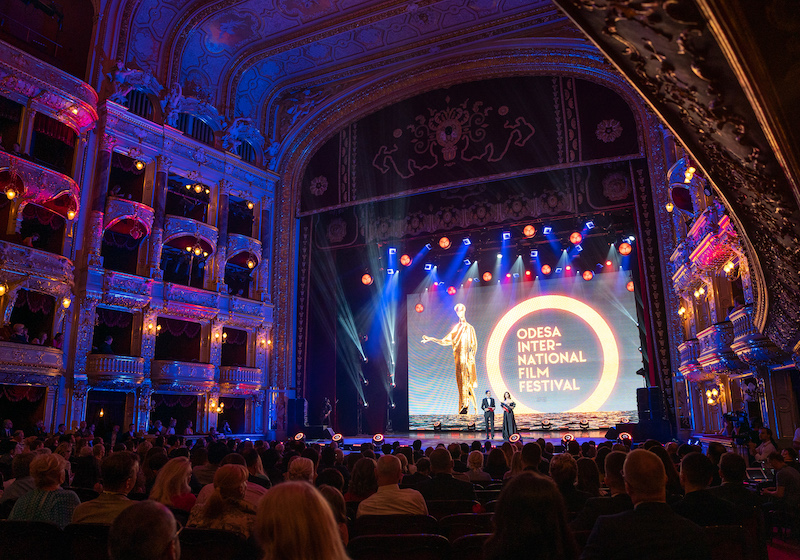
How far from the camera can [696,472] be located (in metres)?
3.61

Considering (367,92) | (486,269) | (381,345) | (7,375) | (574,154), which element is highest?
(367,92)

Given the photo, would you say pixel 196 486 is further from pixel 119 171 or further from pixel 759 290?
pixel 119 171

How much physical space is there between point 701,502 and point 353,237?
18.9 meters

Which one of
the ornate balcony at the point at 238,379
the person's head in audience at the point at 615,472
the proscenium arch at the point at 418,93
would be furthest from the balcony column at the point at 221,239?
the person's head in audience at the point at 615,472

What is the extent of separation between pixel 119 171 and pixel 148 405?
292 inches

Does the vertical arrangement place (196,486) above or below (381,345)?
below

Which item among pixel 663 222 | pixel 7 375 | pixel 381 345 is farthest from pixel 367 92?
pixel 7 375

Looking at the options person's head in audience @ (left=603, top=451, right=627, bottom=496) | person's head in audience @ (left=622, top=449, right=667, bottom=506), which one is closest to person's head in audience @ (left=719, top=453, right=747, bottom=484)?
person's head in audience @ (left=603, top=451, right=627, bottom=496)

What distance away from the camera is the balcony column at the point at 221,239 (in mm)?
20858

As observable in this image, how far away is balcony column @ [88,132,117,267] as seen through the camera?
17391mm

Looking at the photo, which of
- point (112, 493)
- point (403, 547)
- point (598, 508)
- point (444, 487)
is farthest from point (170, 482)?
point (598, 508)

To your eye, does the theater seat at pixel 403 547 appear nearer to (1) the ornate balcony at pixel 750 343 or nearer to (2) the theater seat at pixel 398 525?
(2) the theater seat at pixel 398 525

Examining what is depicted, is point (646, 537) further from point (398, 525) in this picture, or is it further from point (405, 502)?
point (405, 502)

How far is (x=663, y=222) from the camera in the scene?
58.2ft
